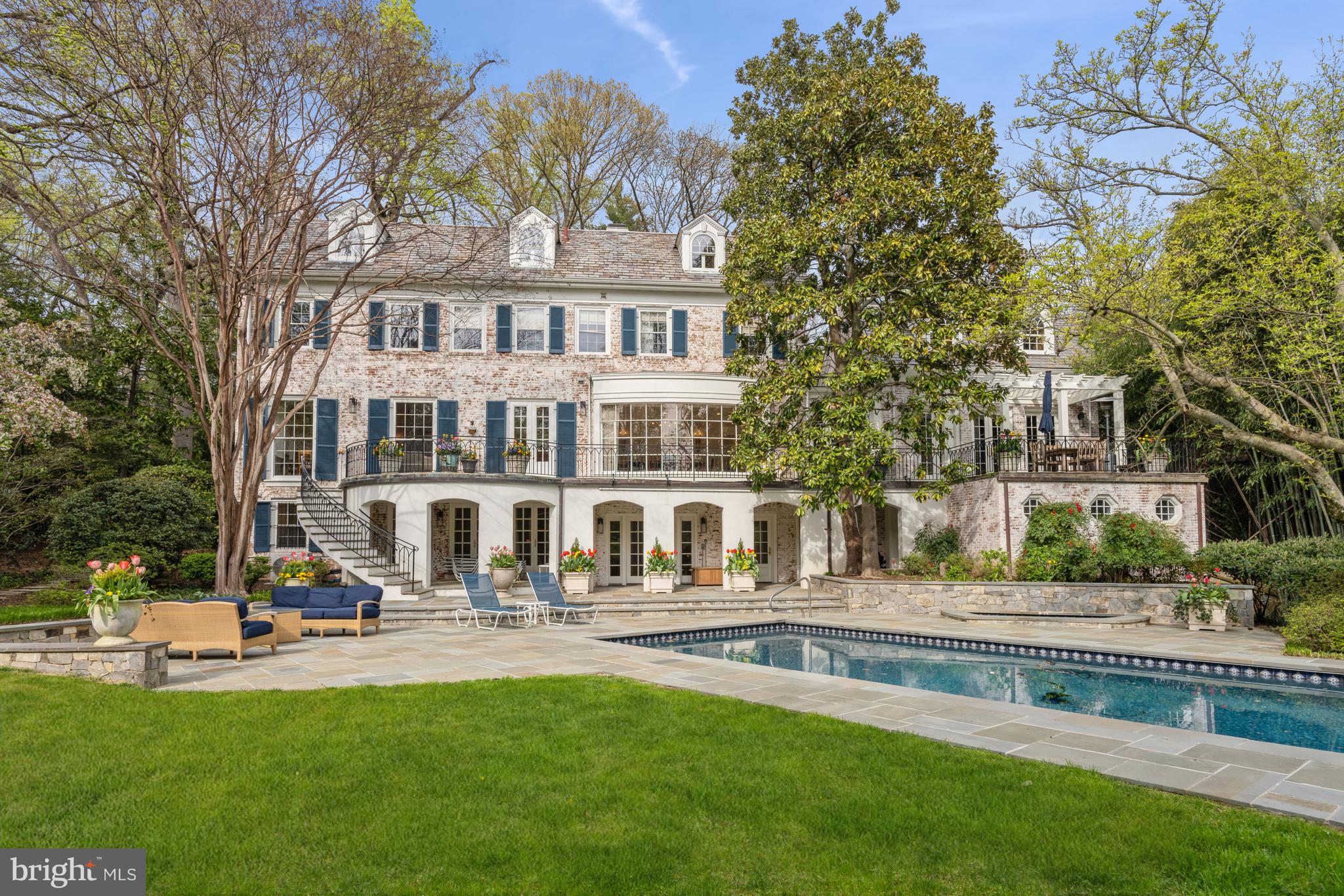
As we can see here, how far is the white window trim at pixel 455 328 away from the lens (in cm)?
2138

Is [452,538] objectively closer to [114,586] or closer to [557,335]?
[557,335]

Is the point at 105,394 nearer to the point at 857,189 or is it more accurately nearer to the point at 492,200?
the point at 492,200

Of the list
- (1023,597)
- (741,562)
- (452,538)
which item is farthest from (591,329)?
(1023,597)

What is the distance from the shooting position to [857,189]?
17.0 meters

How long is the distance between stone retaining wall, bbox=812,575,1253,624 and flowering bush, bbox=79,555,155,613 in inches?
513

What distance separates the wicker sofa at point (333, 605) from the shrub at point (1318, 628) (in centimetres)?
1313

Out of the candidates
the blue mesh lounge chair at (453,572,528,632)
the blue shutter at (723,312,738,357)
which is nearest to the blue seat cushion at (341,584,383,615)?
the blue mesh lounge chair at (453,572,528,632)

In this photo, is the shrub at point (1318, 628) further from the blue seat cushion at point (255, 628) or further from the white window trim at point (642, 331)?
the white window trim at point (642, 331)

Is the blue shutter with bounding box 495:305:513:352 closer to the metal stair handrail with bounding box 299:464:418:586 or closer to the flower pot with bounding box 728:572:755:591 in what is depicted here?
the metal stair handrail with bounding box 299:464:418:586

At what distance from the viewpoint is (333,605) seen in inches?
517

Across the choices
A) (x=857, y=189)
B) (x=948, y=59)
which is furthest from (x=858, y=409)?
(x=948, y=59)

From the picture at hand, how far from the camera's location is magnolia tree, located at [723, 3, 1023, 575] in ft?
55.6

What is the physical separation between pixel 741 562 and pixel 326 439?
10683 millimetres

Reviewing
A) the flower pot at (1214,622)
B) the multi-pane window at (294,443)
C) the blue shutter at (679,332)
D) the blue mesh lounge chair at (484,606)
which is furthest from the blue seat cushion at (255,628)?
the flower pot at (1214,622)
